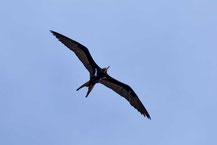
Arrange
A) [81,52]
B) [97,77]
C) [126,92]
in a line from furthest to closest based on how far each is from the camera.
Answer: [126,92]
[97,77]
[81,52]

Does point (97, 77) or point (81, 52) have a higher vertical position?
point (81, 52)

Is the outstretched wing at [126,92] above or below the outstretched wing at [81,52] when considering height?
above

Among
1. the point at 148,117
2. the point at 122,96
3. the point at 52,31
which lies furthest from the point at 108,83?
the point at 52,31

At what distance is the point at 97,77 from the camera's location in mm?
34250

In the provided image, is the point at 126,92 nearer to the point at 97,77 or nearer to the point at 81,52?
the point at 97,77

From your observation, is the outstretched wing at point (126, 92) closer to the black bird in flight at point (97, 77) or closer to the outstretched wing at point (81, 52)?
the black bird in flight at point (97, 77)

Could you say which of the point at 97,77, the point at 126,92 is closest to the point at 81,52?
the point at 97,77

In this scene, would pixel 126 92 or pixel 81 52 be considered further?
pixel 126 92

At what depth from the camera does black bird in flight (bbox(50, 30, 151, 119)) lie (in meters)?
32.9

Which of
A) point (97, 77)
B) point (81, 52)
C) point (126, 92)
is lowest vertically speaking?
point (97, 77)

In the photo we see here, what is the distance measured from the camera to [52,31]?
32531 mm

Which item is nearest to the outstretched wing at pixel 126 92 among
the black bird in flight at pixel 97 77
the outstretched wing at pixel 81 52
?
the black bird in flight at pixel 97 77

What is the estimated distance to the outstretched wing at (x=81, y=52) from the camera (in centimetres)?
3262

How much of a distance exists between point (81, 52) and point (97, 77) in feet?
8.04
